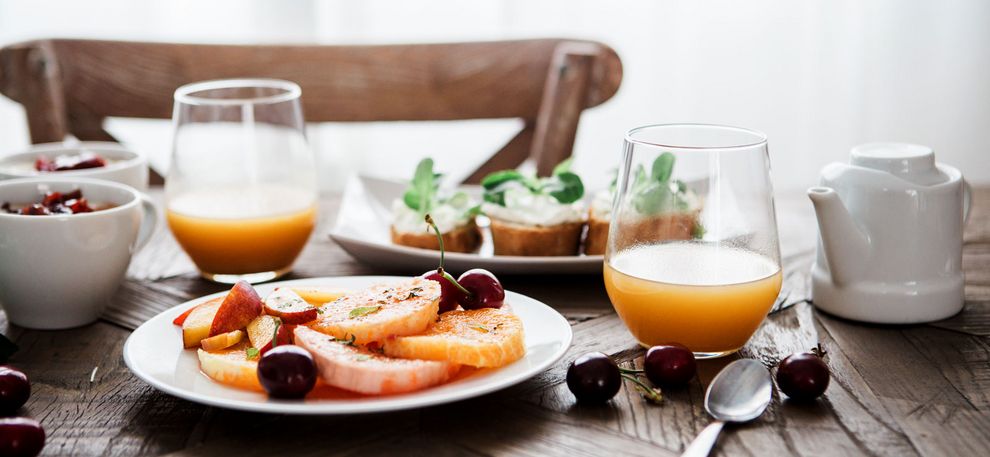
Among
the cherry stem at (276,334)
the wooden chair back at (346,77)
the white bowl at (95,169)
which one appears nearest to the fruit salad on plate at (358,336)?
the cherry stem at (276,334)

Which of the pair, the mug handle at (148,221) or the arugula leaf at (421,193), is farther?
the arugula leaf at (421,193)

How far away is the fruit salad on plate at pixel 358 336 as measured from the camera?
0.79 metres

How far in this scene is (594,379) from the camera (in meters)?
0.85

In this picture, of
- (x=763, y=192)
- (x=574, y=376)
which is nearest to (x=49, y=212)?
(x=574, y=376)

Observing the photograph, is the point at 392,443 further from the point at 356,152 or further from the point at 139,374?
the point at 356,152

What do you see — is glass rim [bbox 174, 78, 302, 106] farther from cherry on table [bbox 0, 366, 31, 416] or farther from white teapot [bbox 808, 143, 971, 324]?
white teapot [bbox 808, 143, 971, 324]

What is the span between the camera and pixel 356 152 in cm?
301

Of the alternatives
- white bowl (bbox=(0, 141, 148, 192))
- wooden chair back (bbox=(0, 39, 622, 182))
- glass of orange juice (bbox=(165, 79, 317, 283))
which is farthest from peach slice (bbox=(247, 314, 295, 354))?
wooden chair back (bbox=(0, 39, 622, 182))

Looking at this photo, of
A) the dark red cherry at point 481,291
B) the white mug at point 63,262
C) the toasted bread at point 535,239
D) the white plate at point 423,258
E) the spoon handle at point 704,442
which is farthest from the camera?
the toasted bread at point 535,239

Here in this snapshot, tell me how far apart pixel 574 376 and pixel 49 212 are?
65cm

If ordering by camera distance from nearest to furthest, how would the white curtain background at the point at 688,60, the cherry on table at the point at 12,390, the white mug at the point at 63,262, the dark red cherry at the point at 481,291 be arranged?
the cherry on table at the point at 12,390
the dark red cherry at the point at 481,291
the white mug at the point at 63,262
the white curtain background at the point at 688,60

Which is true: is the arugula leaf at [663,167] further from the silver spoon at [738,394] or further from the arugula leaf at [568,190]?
the arugula leaf at [568,190]

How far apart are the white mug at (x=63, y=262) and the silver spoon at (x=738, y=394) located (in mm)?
689

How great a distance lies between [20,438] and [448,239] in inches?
26.6
